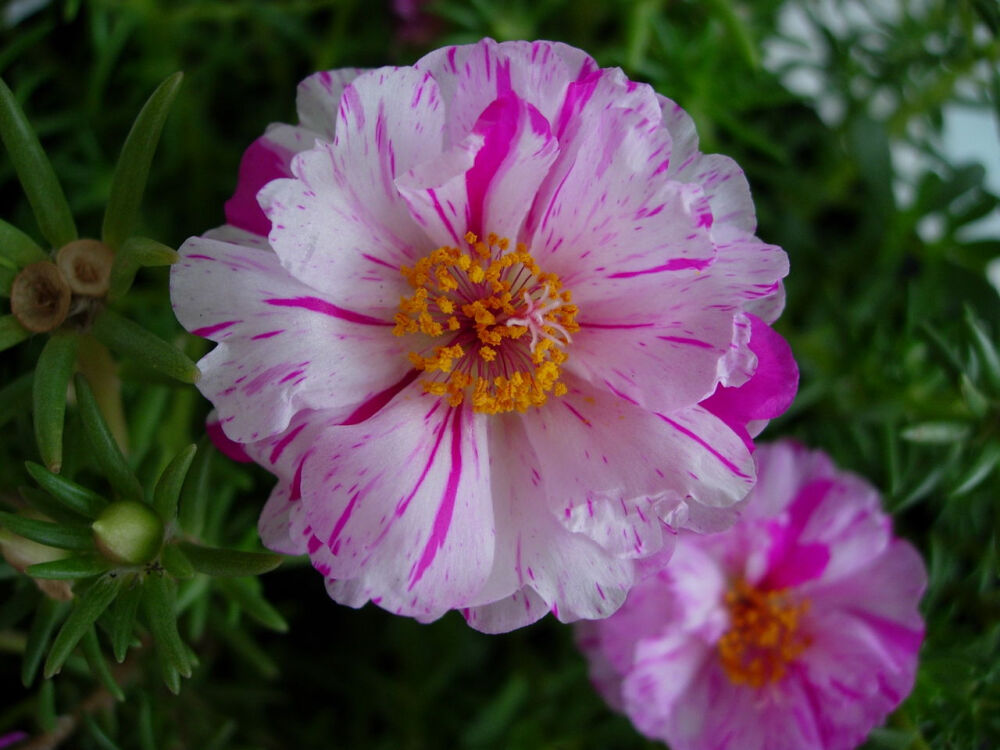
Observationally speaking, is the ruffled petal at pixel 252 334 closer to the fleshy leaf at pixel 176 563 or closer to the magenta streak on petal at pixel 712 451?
the fleshy leaf at pixel 176 563

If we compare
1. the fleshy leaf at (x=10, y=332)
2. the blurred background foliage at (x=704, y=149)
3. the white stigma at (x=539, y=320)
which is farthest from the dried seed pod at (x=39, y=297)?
the white stigma at (x=539, y=320)

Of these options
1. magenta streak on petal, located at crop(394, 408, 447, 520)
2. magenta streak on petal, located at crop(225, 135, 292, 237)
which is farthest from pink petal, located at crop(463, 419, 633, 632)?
magenta streak on petal, located at crop(225, 135, 292, 237)

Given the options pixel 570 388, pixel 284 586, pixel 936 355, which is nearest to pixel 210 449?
pixel 570 388

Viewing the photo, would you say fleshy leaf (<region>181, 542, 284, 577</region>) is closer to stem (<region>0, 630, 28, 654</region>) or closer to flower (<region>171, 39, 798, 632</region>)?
flower (<region>171, 39, 798, 632</region>)

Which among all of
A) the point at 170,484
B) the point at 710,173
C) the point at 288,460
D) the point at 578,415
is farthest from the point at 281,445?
the point at 710,173

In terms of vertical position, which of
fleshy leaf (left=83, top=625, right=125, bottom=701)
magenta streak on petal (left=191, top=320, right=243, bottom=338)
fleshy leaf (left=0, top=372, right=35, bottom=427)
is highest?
magenta streak on petal (left=191, top=320, right=243, bottom=338)

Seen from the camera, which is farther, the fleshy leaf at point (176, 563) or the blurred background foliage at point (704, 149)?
the blurred background foliage at point (704, 149)

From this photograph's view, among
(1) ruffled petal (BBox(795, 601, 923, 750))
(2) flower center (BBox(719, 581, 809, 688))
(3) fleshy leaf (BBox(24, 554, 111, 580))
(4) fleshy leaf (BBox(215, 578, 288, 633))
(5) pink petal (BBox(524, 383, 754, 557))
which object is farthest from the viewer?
(2) flower center (BBox(719, 581, 809, 688))
